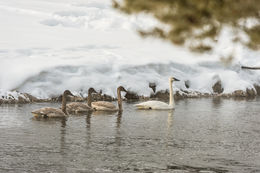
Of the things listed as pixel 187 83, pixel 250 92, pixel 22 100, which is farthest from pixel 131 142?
pixel 250 92

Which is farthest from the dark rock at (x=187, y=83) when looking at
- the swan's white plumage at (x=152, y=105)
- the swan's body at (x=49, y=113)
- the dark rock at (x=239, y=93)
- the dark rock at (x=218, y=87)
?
the swan's body at (x=49, y=113)

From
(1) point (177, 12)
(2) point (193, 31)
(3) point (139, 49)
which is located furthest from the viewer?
(3) point (139, 49)

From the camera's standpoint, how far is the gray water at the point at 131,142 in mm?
11805

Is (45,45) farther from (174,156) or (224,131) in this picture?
(174,156)

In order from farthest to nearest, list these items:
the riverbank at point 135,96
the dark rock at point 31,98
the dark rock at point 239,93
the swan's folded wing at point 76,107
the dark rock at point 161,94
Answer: the dark rock at point 239,93, the dark rock at point 161,94, the dark rock at point 31,98, the riverbank at point 135,96, the swan's folded wing at point 76,107

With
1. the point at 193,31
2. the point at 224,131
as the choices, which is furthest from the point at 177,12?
the point at 224,131

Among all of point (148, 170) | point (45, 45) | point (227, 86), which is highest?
point (45, 45)

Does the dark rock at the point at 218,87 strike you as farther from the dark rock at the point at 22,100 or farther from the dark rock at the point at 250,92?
the dark rock at the point at 22,100

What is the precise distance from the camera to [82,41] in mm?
43594

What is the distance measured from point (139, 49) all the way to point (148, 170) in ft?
103

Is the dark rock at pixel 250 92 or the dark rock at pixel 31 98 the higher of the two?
the dark rock at pixel 250 92

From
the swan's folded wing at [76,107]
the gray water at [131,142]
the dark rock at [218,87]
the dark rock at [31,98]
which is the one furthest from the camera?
the dark rock at [218,87]

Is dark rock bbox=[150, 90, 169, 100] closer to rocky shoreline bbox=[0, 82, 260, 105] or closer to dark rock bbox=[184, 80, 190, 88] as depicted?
rocky shoreline bbox=[0, 82, 260, 105]

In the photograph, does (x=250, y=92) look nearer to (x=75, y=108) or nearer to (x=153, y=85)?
(x=153, y=85)
